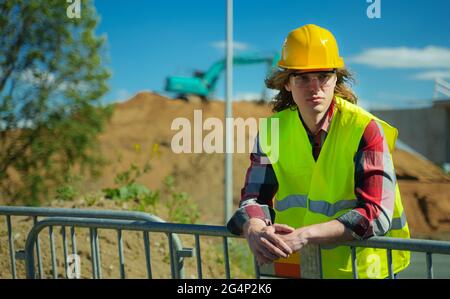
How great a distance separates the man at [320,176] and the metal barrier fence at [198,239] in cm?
7

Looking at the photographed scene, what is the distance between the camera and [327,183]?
3139mm

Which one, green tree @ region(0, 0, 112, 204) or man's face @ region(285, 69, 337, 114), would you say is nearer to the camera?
man's face @ region(285, 69, 337, 114)

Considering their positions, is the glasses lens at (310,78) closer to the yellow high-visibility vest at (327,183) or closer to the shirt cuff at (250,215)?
the yellow high-visibility vest at (327,183)

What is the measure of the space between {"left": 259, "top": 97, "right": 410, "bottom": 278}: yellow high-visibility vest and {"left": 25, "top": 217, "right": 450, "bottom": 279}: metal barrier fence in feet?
0.30

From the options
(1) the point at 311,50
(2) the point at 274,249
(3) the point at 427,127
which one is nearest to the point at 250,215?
(2) the point at 274,249

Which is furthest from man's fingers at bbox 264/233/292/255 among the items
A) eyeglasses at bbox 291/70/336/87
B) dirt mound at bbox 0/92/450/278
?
dirt mound at bbox 0/92/450/278

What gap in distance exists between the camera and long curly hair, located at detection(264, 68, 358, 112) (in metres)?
3.33

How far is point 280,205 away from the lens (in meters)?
3.33

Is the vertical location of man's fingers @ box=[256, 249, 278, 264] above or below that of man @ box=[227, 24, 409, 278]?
below

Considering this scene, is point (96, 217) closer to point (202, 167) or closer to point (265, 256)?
point (265, 256)

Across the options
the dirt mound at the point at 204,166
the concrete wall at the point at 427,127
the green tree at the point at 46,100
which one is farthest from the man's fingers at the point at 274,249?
the dirt mound at the point at 204,166

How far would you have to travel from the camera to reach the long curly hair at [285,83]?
3325 millimetres

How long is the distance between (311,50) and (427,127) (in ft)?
94.3

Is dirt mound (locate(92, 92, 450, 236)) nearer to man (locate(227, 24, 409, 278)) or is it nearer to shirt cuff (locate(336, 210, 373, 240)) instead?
man (locate(227, 24, 409, 278))
